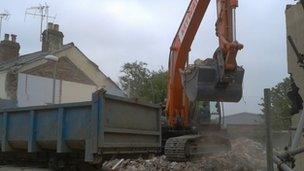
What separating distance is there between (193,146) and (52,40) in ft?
79.8

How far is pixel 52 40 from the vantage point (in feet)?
114

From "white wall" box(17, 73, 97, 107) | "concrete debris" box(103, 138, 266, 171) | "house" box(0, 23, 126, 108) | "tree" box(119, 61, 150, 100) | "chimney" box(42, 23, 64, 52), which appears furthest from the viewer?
"tree" box(119, 61, 150, 100)

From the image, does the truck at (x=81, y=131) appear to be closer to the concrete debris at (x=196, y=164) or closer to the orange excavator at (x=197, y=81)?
the orange excavator at (x=197, y=81)

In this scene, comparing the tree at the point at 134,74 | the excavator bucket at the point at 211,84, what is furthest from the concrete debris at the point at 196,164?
the tree at the point at 134,74

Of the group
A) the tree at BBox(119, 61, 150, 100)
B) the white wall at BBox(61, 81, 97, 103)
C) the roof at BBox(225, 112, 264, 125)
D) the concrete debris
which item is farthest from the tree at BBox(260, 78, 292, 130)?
the tree at BBox(119, 61, 150, 100)

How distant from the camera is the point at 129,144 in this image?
10.7 metres

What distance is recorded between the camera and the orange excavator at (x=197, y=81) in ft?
37.4

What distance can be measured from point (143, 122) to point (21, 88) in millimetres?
21446

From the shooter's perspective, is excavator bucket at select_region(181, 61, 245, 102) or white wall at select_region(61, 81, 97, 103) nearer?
excavator bucket at select_region(181, 61, 245, 102)

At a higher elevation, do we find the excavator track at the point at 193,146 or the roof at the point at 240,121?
the roof at the point at 240,121

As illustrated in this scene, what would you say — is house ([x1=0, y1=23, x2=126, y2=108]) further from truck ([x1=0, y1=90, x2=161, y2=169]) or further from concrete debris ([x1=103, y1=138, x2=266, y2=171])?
truck ([x1=0, y1=90, x2=161, y2=169])

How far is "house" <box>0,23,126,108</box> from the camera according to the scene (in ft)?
102

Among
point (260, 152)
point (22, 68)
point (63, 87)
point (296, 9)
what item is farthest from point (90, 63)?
point (296, 9)

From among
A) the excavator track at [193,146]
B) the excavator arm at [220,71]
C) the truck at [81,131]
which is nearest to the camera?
the truck at [81,131]
